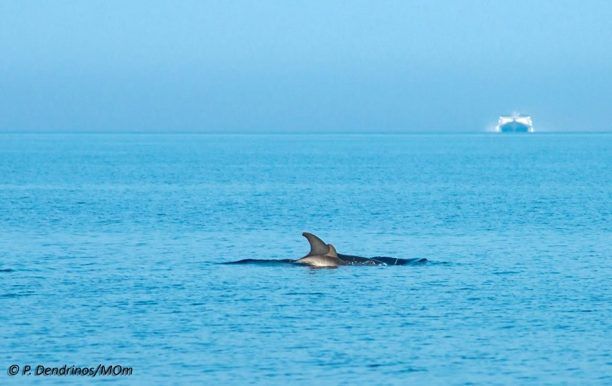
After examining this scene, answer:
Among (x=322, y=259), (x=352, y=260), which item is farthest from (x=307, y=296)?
(x=352, y=260)

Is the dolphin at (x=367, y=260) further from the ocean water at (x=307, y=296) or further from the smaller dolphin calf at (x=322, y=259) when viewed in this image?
the ocean water at (x=307, y=296)

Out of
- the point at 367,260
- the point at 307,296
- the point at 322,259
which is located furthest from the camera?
the point at 367,260

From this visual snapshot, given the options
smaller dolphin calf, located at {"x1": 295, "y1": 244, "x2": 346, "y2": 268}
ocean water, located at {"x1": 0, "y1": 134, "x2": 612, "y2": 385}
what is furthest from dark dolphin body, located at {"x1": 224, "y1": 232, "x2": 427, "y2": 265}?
ocean water, located at {"x1": 0, "y1": 134, "x2": 612, "y2": 385}

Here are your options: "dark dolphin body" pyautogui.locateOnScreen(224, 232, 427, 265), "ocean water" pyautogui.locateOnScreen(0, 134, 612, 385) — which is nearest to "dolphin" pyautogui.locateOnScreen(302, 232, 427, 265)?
"dark dolphin body" pyautogui.locateOnScreen(224, 232, 427, 265)

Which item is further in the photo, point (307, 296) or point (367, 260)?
point (367, 260)

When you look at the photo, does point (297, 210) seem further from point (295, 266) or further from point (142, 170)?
point (142, 170)

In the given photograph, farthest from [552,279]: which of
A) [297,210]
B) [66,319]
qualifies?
[297,210]

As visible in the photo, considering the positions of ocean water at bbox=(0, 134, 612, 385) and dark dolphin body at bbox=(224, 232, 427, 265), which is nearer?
ocean water at bbox=(0, 134, 612, 385)

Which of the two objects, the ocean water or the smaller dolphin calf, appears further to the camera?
the smaller dolphin calf

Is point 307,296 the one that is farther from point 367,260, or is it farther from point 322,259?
point 367,260

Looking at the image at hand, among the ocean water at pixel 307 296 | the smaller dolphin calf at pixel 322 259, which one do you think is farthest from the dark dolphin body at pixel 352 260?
the ocean water at pixel 307 296

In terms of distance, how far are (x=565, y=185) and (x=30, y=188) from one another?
38.9 meters

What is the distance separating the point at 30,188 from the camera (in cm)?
9388

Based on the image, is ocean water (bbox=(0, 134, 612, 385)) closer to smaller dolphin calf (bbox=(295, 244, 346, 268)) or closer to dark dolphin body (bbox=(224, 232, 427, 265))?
smaller dolphin calf (bbox=(295, 244, 346, 268))
